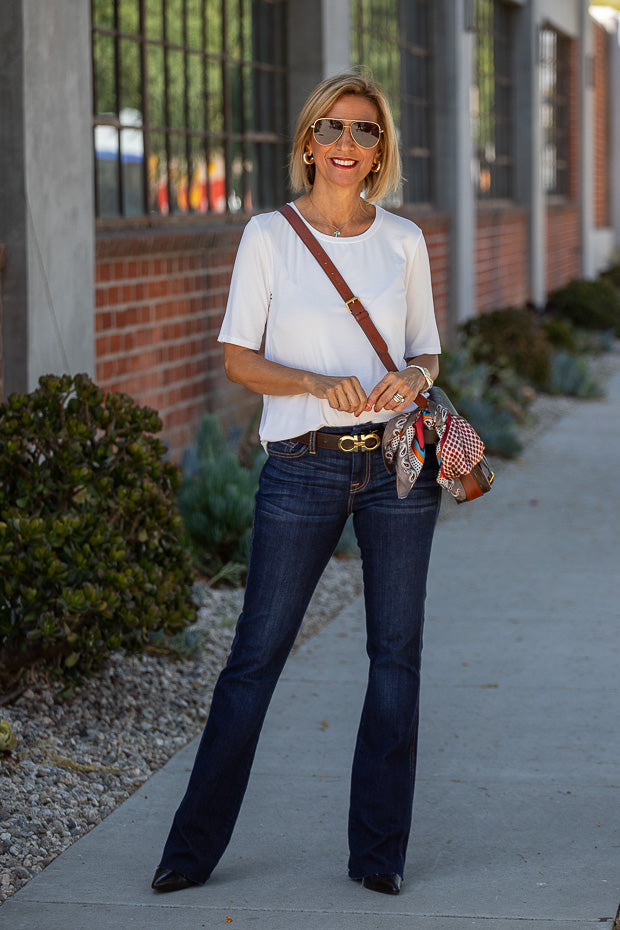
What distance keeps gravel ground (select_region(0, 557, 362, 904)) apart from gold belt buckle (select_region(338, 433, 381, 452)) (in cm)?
134

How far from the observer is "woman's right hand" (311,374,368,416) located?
10.7 ft

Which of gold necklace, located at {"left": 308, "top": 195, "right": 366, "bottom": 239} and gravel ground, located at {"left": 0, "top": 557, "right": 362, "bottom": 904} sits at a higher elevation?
gold necklace, located at {"left": 308, "top": 195, "right": 366, "bottom": 239}

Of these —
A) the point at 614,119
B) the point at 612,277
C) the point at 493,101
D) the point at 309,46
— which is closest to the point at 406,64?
the point at 309,46

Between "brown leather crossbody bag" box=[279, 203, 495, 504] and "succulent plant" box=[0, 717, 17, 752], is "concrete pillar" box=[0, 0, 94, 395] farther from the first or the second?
"brown leather crossbody bag" box=[279, 203, 495, 504]

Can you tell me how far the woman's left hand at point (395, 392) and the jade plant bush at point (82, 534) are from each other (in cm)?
150

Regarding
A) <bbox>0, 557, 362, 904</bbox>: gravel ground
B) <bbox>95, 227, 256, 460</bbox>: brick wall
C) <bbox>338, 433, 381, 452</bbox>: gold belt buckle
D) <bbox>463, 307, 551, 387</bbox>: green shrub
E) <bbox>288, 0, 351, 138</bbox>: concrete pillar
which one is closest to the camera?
<bbox>338, 433, 381, 452</bbox>: gold belt buckle

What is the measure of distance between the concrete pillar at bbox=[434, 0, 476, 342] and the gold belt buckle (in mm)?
10667

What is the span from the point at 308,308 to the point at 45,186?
3113 mm

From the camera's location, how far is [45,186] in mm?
6172

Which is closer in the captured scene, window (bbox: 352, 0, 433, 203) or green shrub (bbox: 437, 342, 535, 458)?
green shrub (bbox: 437, 342, 535, 458)

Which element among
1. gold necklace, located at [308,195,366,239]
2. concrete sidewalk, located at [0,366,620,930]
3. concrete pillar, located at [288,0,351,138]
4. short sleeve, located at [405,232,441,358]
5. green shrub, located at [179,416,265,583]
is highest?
concrete pillar, located at [288,0,351,138]

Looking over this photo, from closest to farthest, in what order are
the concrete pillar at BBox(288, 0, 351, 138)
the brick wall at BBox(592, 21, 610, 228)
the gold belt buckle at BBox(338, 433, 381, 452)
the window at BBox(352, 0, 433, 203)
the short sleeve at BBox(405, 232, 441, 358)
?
the gold belt buckle at BBox(338, 433, 381, 452) < the short sleeve at BBox(405, 232, 441, 358) < the concrete pillar at BBox(288, 0, 351, 138) < the window at BBox(352, 0, 433, 203) < the brick wall at BBox(592, 21, 610, 228)

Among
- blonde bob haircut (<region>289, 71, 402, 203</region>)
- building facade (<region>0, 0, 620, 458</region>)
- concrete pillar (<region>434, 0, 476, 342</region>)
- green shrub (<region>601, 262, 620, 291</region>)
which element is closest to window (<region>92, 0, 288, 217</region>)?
building facade (<region>0, 0, 620, 458</region>)

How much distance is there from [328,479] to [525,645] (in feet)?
8.53
